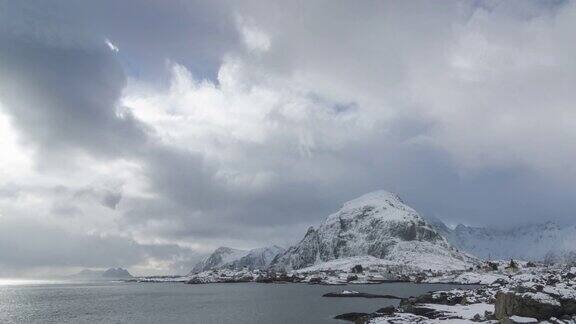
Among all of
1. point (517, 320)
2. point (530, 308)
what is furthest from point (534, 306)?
point (517, 320)

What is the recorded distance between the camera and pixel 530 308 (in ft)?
203

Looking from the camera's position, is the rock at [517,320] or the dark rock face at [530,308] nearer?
the rock at [517,320]

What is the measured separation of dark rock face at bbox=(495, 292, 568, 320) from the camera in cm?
6162

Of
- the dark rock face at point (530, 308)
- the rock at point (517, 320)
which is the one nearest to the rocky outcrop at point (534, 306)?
the dark rock face at point (530, 308)

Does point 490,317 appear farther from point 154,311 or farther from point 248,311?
point 154,311

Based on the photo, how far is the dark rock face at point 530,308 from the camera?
6162cm

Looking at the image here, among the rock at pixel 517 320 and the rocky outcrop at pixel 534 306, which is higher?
the rocky outcrop at pixel 534 306

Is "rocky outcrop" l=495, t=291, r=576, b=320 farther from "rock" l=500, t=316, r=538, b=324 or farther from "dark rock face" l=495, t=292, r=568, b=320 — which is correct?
"rock" l=500, t=316, r=538, b=324

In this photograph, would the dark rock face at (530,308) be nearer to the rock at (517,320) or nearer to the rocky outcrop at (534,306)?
the rocky outcrop at (534,306)

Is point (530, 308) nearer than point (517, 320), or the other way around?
point (517, 320)

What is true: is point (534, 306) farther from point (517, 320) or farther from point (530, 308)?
point (517, 320)

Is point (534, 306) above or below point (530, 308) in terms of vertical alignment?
above

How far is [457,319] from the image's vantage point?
71.6m

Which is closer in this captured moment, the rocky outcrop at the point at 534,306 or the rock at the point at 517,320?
the rock at the point at 517,320
